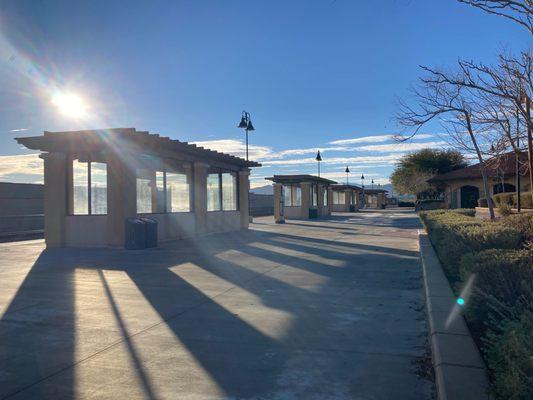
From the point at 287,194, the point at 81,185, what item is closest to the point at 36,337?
the point at 81,185

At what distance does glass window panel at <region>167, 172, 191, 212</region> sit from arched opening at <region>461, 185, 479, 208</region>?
1121 inches

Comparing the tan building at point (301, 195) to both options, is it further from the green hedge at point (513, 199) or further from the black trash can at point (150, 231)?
the black trash can at point (150, 231)

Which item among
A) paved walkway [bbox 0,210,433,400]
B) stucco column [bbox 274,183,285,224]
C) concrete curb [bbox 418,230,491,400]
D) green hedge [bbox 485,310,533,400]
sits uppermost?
stucco column [bbox 274,183,285,224]

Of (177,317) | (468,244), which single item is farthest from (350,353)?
(468,244)

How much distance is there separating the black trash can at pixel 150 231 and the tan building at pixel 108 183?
0.72m

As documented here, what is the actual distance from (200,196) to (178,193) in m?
1.27

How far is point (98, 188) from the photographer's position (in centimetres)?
1741

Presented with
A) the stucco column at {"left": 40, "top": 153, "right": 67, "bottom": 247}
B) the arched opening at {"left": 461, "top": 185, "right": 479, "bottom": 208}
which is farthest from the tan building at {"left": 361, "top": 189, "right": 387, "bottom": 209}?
the stucco column at {"left": 40, "top": 153, "right": 67, "bottom": 247}

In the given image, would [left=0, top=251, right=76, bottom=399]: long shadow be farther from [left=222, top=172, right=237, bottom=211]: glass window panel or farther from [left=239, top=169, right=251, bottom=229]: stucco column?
[left=239, top=169, right=251, bottom=229]: stucco column

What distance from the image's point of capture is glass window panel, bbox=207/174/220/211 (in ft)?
73.5

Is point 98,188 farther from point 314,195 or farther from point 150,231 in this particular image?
point 314,195

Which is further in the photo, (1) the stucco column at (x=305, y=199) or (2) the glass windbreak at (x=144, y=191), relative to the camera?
(1) the stucco column at (x=305, y=199)

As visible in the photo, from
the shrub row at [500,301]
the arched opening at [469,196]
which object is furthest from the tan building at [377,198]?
the shrub row at [500,301]

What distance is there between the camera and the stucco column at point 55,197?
17.3 m
